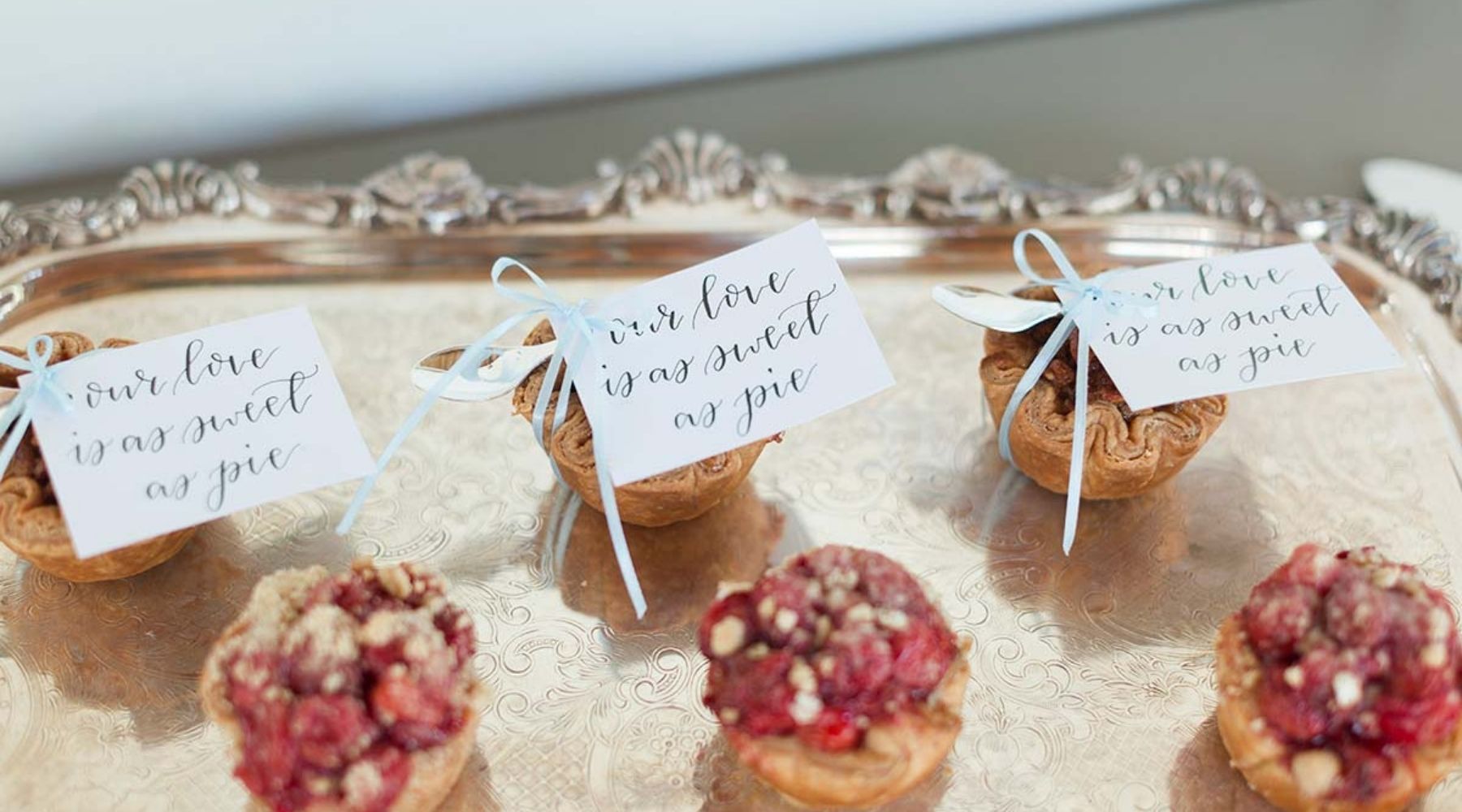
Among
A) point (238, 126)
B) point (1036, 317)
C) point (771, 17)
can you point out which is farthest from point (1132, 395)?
point (238, 126)

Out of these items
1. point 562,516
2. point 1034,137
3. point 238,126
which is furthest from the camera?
point 1034,137

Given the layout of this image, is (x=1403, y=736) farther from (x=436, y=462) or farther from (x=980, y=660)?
→ (x=436, y=462)

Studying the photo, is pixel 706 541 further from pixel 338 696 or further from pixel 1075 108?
pixel 1075 108

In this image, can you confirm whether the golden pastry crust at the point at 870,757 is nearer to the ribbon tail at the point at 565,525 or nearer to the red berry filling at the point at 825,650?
the red berry filling at the point at 825,650

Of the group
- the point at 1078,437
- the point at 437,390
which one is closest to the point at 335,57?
the point at 437,390

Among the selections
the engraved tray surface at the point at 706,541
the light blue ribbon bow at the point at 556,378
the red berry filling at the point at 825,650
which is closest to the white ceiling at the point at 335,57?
the engraved tray surface at the point at 706,541
